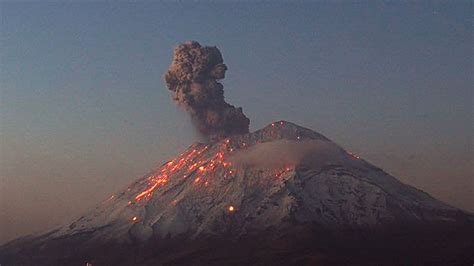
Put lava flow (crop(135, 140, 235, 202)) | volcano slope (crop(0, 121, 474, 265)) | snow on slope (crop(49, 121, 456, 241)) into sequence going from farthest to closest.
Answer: lava flow (crop(135, 140, 235, 202)), snow on slope (crop(49, 121, 456, 241)), volcano slope (crop(0, 121, 474, 265))

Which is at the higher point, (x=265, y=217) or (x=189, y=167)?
(x=189, y=167)

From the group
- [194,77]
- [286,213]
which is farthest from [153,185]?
[286,213]

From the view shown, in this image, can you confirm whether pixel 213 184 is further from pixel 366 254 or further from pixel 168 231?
pixel 366 254

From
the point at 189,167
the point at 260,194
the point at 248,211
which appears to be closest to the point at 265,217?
the point at 248,211

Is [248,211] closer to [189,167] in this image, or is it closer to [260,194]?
[260,194]

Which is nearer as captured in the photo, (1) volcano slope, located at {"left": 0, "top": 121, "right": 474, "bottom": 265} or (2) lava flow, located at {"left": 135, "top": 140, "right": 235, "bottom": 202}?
(1) volcano slope, located at {"left": 0, "top": 121, "right": 474, "bottom": 265}
